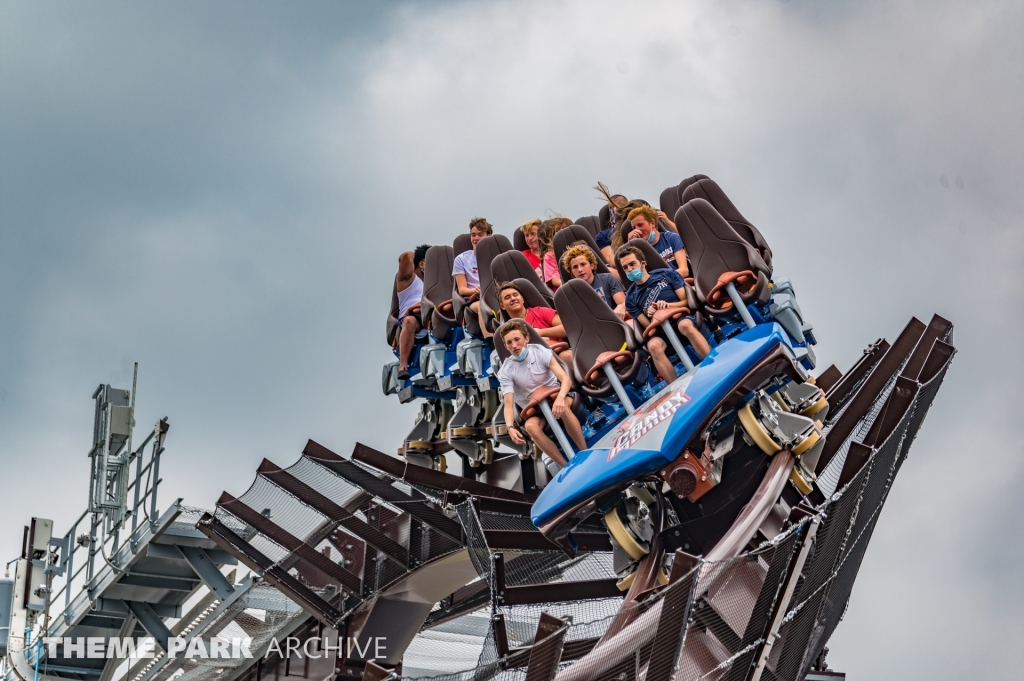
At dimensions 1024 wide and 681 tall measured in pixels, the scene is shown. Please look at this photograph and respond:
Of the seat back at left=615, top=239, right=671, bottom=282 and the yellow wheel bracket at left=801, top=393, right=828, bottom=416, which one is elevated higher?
the seat back at left=615, top=239, right=671, bottom=282

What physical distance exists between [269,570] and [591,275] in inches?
137

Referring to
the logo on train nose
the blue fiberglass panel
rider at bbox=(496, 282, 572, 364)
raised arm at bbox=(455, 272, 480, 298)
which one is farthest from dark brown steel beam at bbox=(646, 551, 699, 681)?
raised arm at bbox=(455, 272, 480, 298)

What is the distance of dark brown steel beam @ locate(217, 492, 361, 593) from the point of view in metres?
9.12

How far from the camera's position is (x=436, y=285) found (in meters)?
10.7

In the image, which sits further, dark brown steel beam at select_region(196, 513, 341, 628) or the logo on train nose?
dark brown steel beam at select_region(196, 513, 341, 628)

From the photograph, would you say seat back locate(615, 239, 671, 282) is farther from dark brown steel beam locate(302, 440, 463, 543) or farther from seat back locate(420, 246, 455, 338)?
seat back locate(420, 246, 455, 338)

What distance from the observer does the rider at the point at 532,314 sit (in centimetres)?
804

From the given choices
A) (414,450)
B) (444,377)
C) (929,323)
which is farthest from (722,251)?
(414,450)

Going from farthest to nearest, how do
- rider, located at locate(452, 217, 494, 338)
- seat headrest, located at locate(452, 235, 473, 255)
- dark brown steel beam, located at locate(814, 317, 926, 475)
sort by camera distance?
seat headrest, located at locate(452, 235, 473, 255), rider, located at locate(452, 217, 494, 338), dark brown steel beam, located at locate(814, 317, 926, 475)

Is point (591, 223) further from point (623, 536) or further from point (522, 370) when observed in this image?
point (623, 536)

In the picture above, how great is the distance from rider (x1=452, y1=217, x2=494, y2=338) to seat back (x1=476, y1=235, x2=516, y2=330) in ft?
0.62

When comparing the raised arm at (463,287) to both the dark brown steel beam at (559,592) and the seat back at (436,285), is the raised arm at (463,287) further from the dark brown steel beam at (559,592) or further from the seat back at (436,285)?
the dark brown steel beam at (559,592)

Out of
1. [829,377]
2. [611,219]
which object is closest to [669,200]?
[611,219]

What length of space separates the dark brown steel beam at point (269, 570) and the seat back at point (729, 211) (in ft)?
13.8
